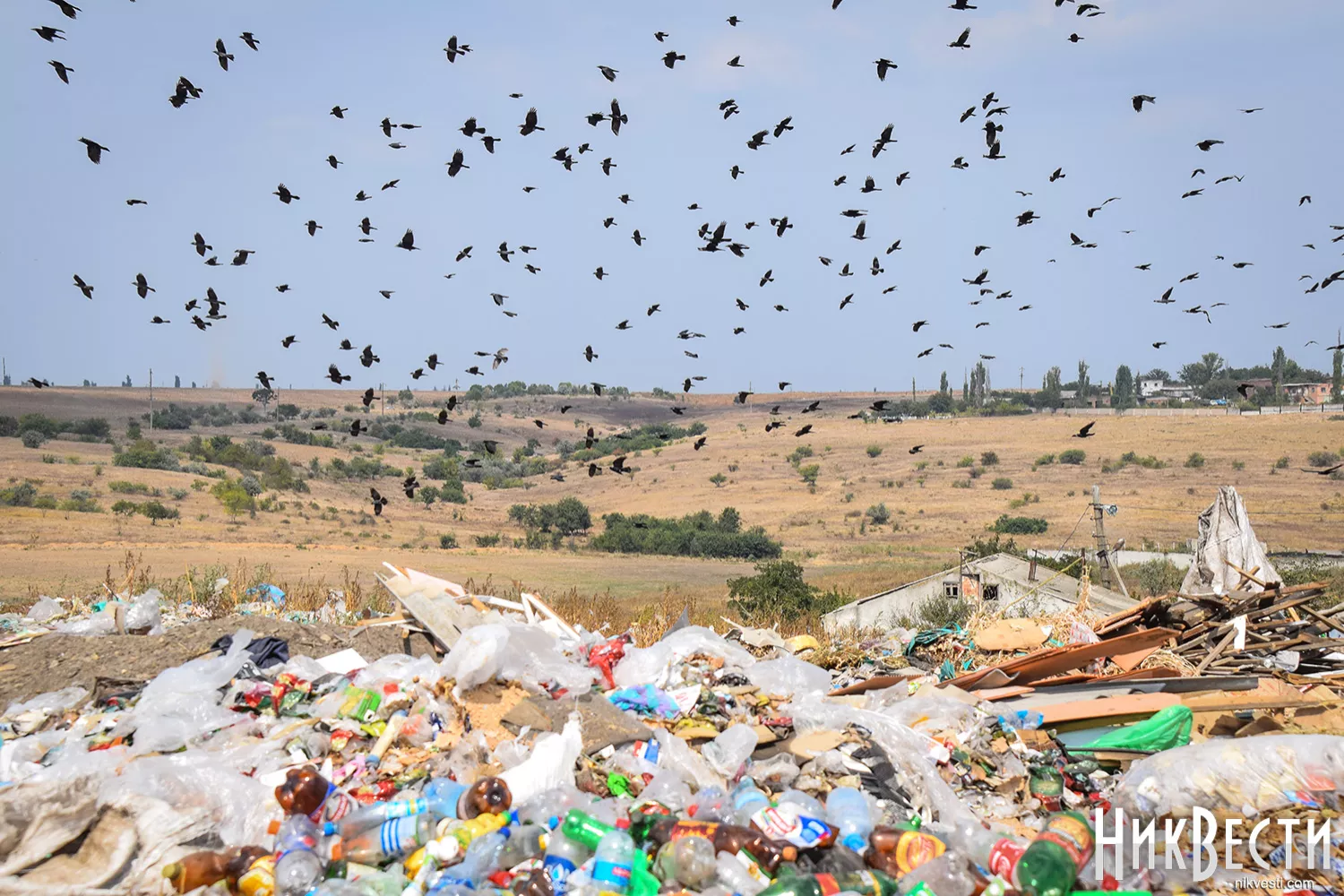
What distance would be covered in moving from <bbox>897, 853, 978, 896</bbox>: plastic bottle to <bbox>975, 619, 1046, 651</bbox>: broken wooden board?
5074 millimetres

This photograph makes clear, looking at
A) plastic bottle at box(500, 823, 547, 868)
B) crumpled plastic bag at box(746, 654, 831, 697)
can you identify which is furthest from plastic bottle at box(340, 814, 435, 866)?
crumpled plastic bag at box(746, 654, 831, 697)

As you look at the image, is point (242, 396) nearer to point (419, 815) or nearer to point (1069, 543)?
point (1069, 543)

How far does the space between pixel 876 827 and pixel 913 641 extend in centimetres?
526

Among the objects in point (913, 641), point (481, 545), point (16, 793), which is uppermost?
point (16, 793)

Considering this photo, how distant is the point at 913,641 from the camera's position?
9516 millimetres

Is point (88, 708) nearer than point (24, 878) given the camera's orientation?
No

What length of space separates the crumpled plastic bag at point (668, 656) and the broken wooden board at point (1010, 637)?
267 centimetres

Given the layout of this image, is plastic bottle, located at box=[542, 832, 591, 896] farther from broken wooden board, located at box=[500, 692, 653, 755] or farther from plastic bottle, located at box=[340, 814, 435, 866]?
broken wooden board, located at box=[500, 692, 653, 755]

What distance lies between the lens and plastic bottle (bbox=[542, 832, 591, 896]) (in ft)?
13.4

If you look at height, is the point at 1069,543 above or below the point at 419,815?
below

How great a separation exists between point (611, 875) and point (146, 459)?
138 ft

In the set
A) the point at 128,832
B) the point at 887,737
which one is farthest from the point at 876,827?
the point at 128,832

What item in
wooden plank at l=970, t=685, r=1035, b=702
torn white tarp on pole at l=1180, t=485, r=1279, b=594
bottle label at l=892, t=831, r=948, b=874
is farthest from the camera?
torn white tarp on pole at l=1180, t=485, r=1279, b=594

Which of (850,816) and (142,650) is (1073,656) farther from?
(142,650)
